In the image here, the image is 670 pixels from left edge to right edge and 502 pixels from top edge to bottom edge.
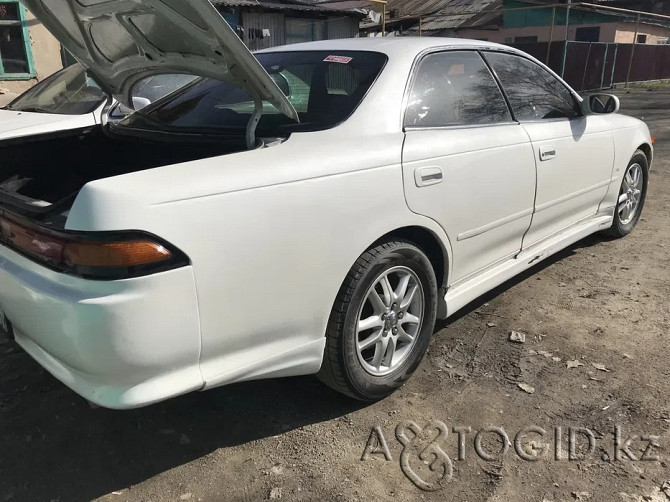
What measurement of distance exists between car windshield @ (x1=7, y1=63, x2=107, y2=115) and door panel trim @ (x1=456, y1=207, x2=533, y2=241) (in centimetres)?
383

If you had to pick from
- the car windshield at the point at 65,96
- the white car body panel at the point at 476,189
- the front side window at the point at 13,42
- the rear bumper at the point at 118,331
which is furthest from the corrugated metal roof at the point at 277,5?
the rear bumper at the point at 118,331

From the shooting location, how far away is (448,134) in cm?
282

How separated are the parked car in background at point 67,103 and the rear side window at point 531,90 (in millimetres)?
2634

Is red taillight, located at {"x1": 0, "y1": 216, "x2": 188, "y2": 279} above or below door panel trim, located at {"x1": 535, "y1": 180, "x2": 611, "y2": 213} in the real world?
above

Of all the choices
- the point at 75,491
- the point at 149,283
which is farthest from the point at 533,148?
the point at 75,491

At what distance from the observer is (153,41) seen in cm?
249

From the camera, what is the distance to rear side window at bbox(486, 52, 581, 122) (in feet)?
11.2

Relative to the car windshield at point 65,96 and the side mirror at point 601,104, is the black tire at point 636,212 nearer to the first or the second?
the side mirror at point 601,104

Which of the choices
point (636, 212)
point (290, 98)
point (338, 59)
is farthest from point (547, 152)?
point (636, 212)

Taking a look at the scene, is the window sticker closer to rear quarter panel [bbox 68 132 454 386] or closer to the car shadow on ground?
rear quarter panel [bbox 68 132 454 386]

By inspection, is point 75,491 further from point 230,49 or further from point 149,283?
point 230,49

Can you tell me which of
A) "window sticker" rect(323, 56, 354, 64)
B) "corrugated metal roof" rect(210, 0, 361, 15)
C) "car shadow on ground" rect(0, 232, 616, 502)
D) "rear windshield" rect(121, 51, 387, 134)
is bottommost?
"car shadow on ground" rect(0, 232, 616, 502)

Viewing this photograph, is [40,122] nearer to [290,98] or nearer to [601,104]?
[290,98]

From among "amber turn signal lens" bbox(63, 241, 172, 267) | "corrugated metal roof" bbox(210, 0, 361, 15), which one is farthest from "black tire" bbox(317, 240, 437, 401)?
"corrugated metal roof" bbox(210, 0, 361, 15)
